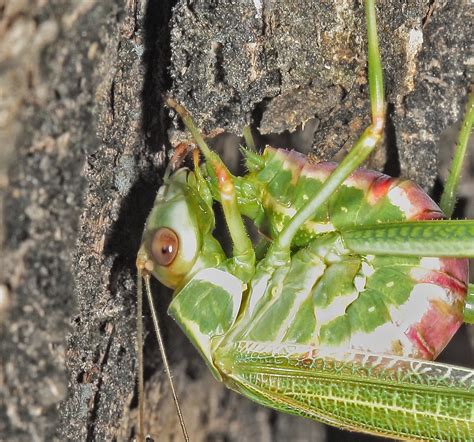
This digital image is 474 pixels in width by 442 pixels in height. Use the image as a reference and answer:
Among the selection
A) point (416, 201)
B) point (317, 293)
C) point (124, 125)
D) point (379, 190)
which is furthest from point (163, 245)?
point (416, 201)

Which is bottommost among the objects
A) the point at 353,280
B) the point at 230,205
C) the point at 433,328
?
the point at 433,328

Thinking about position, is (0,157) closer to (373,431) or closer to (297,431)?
(373,431)

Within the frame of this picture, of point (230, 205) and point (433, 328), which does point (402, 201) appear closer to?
point (433, 328)

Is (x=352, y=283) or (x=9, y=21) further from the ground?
(x=9, y=21)

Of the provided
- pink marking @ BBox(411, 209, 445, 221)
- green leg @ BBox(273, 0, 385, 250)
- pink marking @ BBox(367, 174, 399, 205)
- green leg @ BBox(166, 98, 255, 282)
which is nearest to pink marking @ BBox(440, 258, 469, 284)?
pink marking @ BBox(411, 209, 445, 221)

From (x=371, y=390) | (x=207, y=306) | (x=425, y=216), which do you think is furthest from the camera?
(x=207, y=306)

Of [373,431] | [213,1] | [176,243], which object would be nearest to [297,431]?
[373,431]
